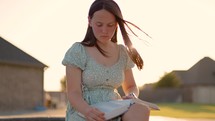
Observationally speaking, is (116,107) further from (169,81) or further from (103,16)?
(169,81)

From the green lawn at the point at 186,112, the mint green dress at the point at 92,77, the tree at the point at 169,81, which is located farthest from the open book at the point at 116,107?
the tree at the point at 169,81

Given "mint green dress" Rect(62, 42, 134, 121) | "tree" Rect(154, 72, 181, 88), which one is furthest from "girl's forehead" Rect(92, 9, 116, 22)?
"tree" Rect(154, 72, 181, 88)

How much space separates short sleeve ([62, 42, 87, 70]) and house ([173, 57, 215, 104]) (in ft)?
160

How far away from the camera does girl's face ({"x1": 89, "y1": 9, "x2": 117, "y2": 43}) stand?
2924mm

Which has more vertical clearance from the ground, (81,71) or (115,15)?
(115,15)

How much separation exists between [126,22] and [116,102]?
0.56 meters

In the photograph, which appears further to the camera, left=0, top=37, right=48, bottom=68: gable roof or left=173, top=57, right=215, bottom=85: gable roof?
left=173, top=57, right=215, bottom=85: gable roof

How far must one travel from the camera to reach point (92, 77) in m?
2.97

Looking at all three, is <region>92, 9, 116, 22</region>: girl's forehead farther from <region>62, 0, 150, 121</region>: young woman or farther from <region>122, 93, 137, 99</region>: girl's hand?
<region>122, 93, 137, 99</region>: girl's hand

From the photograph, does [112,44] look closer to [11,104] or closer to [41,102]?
[11,104]

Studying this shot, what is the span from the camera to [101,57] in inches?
121

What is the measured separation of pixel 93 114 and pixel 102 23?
1.88ft

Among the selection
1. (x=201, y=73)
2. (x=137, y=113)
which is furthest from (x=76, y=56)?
(x=201, y=73)

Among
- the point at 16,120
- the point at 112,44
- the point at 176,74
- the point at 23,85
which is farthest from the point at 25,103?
the point at 176,74
